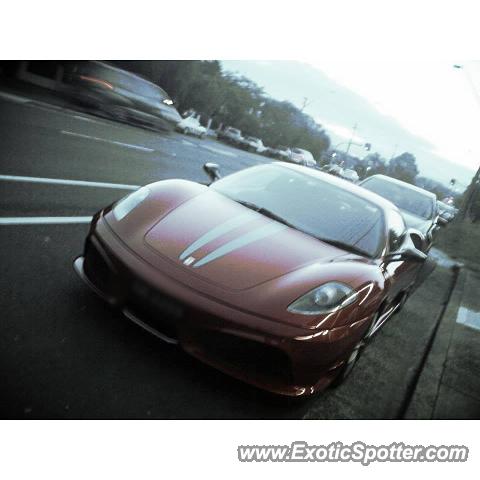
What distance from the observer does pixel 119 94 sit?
5641 millimetres

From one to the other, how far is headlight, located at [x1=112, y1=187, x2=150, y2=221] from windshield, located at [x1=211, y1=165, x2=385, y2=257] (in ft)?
1.76

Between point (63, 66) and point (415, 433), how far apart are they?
3.52 m

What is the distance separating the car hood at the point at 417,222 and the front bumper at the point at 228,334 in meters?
3.93

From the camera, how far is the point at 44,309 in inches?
87.0

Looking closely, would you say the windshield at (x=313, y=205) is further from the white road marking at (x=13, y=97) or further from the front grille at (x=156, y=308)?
the white road marking at (x=13, y=97)

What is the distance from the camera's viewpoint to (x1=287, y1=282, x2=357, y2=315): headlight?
6.57 ft

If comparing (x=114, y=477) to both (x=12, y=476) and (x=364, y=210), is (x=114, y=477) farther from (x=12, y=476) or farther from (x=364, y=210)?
(x=364, y=210)

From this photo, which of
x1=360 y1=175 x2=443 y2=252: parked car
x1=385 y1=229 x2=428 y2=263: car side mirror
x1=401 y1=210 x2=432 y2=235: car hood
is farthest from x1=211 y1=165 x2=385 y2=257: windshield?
x1=360 y1=175 x2=443 y2=252: parked car

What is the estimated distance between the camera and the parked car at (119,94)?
401 cm

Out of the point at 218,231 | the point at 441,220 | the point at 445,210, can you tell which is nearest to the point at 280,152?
the point at 445,210

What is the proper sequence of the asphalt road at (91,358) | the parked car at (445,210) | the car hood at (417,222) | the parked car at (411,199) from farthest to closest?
the parked car at (445,210), the parked car at (411,199), the car hood at (417,222), the asphalt road at (91,358)

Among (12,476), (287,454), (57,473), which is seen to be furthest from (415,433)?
(12,476)

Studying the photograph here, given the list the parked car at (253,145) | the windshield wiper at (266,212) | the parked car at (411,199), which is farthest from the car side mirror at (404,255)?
the parked car at (253,145)

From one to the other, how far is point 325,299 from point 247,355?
1.52 ft
